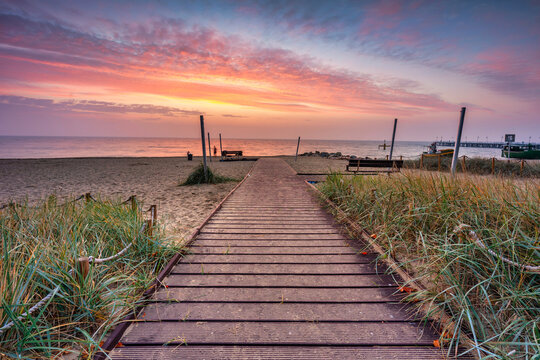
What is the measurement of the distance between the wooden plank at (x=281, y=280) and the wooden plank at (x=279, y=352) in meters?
Answer: 0.84

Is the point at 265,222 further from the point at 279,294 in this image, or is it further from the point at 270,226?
the point at 279,294

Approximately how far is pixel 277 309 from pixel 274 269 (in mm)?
760

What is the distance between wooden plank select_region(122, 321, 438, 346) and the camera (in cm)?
189

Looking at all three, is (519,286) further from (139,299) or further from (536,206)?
(139,299)

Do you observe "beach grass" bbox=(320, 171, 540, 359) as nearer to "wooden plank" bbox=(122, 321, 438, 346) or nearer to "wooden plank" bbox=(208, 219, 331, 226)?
"wooden plank" bbox=(122, 321, 438, 346)

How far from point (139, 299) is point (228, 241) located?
1.70 m

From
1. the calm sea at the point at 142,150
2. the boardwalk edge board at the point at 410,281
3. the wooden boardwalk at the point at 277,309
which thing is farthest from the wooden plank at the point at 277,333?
the calm sea at the point at 142,150

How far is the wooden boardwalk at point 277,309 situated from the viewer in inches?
72.1

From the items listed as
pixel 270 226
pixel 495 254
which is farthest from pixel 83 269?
pixel 495 254

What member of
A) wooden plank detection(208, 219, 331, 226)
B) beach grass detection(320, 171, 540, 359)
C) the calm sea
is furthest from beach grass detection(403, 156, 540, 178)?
wooden plank detection(208, 219, 331, 226)

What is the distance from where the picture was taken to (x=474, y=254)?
2.35m

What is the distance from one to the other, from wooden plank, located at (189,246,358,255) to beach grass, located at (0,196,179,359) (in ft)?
1.62

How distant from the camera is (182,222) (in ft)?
17.4

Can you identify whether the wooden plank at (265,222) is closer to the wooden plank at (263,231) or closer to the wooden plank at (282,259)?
the wooden plank at (263,231)
